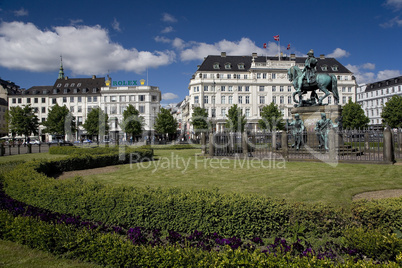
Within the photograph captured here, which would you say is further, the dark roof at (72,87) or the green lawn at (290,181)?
the dark roof at (72,87)

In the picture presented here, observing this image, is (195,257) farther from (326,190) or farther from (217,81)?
(217,81)

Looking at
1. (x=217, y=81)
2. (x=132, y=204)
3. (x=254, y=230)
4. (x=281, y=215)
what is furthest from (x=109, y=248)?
(x=217, y=81)

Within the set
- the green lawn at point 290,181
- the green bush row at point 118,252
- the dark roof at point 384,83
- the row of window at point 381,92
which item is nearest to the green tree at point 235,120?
the green lawn at point 290,181

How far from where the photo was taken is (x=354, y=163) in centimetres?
1655

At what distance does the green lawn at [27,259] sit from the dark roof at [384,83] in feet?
358

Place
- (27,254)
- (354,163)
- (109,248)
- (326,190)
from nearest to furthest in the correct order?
1. (109,248)
2. (27,254)
3. (326,190)
4. (354,163)

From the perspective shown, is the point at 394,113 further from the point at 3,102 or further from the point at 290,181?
the point at 3,102

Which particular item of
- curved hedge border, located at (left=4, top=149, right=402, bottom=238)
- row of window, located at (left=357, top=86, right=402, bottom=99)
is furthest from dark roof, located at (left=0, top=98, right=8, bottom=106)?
row of window, located at (left=357, top=86, right=402, bottom=99)

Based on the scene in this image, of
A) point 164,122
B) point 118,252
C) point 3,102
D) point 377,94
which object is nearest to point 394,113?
point 377,94

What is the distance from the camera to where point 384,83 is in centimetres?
9694

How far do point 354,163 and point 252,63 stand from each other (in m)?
59.4

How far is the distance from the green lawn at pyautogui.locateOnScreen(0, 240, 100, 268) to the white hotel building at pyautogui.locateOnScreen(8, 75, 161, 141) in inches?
2748

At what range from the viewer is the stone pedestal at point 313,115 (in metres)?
19.3

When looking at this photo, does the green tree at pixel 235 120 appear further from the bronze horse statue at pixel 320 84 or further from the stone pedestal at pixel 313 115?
the stone pedestal at pixel 313 115
